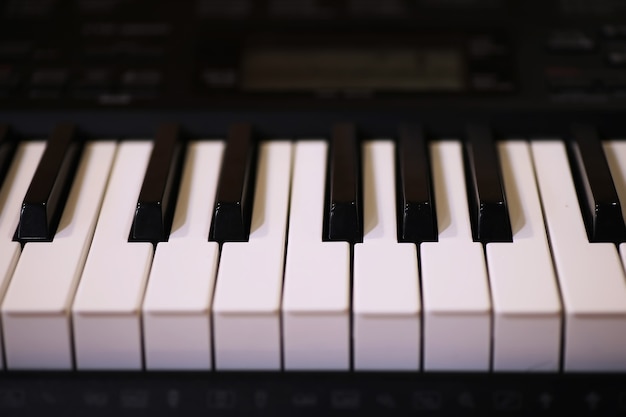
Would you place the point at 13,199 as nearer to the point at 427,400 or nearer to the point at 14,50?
the point at 14,50

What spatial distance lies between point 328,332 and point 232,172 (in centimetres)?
23

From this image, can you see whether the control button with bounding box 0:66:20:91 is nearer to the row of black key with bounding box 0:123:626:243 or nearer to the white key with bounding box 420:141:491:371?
the row of black key with bounding box 0:123:626:243

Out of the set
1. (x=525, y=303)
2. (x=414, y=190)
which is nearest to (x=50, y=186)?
(x=414, y=190)

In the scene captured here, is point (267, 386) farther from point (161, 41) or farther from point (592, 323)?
point (161, 41)

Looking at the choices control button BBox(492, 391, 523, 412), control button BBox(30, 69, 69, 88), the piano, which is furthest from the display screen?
control button BBox(492, 391, 523, 412)

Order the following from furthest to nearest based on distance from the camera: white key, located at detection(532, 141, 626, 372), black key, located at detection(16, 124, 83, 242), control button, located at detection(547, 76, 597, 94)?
1. control button, located at detection(547, 76, 597, 94)
2. black key, located at detection(16, 124, 83, 242)
3. white key, located at detection(532, 141, 626, 372)

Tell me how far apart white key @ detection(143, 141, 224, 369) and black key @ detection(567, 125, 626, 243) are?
0.37 meters

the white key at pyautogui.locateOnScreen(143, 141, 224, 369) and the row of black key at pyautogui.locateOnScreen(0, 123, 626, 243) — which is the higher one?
the row of black key at pyautogui.locateOnScreen(0, 123, 626, 243)

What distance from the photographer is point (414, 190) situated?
90 centimetres

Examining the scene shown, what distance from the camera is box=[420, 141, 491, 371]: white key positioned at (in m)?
0.79

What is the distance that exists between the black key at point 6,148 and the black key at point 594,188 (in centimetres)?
61

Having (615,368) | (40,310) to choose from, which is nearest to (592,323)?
(615,368)

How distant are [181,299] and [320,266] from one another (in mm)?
Result: 130

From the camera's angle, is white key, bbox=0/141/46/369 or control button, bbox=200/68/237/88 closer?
white key, bbox=0/141/46/369
